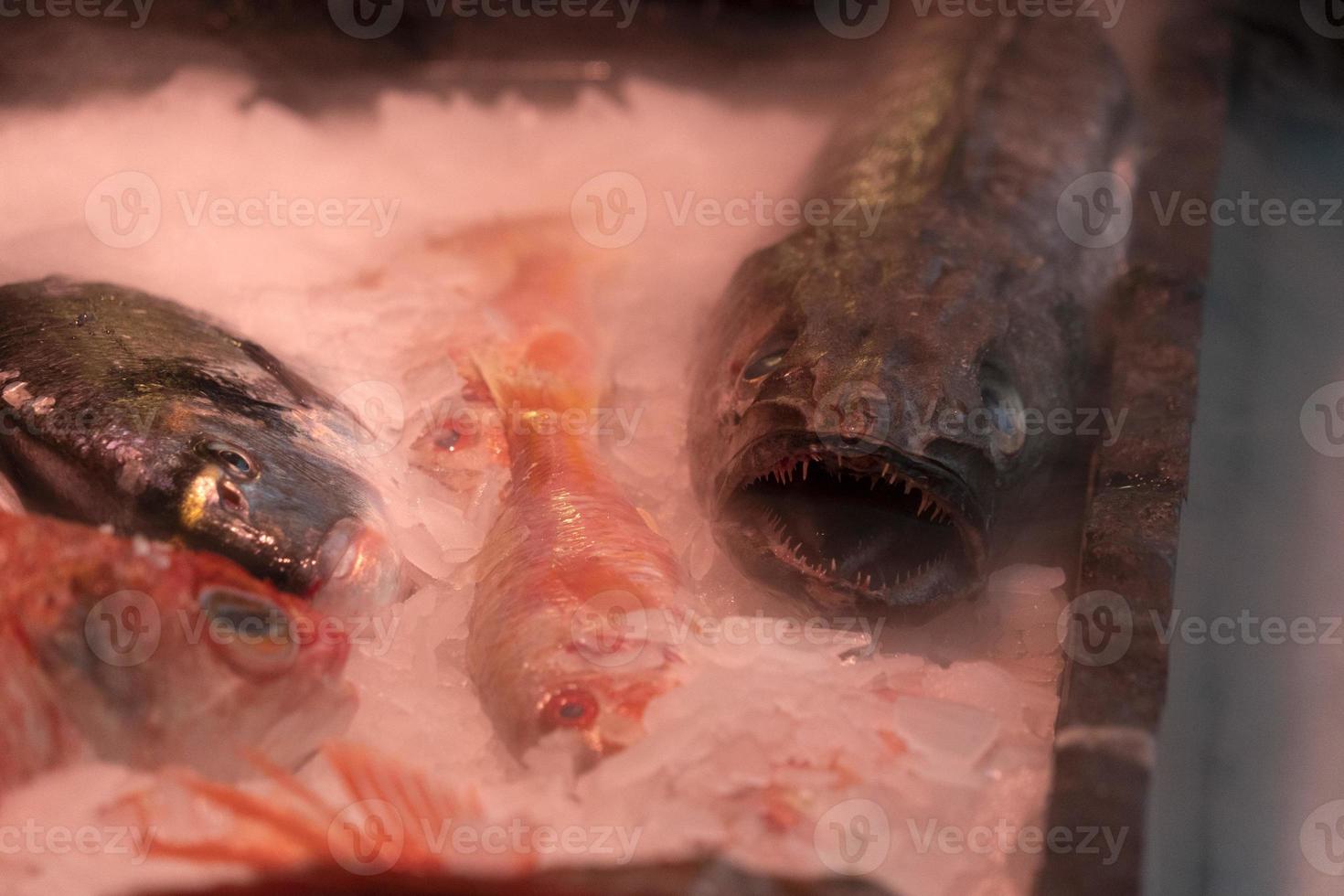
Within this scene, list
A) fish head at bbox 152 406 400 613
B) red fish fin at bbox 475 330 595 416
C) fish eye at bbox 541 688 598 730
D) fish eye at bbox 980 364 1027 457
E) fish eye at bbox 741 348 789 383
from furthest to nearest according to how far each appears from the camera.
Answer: red fish fin at bbox 475 330 595 416 < fish eye at bbox 741 348 789 383 < fish eye at bbox 980 364 1027 457 < fish head at bbox 152 406 400 613 < fish eye at bbox 541 688 598 730

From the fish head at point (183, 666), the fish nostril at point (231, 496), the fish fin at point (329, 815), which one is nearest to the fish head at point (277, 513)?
the fish nostril at point (231, 496)

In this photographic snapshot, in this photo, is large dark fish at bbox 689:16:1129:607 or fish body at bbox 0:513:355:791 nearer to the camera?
fish body at bbox 0:513:355:791

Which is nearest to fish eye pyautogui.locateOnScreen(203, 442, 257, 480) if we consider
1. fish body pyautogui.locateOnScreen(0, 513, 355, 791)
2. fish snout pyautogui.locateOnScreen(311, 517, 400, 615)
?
fish snout pyautogui.locateOnScreen(311, 517, 400, 615)

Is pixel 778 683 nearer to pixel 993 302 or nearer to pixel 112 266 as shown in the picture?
pixel 993 302

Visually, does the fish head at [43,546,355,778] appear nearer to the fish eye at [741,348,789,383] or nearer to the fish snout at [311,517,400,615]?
the fish snout at [311,517,400,615]

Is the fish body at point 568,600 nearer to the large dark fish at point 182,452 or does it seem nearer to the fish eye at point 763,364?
the large dark fish at point 182,452

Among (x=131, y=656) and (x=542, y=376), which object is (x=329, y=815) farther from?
(x=542, y=376)
